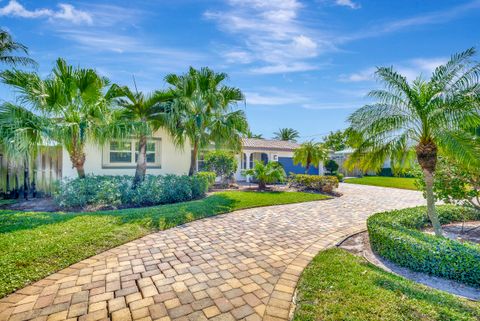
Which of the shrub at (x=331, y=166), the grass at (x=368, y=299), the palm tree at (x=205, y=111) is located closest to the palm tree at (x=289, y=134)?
the shrub at (x=331, y=166)

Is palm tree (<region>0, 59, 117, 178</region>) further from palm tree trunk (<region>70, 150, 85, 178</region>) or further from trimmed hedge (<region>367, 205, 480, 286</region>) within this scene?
trimmed hedge (<region>367, 205, 480, 286</region>)

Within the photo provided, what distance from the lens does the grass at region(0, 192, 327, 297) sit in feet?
13.4

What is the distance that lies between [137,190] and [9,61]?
10701mm

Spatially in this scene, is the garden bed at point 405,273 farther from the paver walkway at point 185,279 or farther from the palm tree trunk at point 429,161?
the palm tree trunk at point 429,161

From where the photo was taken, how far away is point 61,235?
5547 mm

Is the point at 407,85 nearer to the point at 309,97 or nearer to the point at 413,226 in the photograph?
the point at 413,226

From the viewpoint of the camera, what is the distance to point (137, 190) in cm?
1002

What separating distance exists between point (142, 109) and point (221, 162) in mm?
7047

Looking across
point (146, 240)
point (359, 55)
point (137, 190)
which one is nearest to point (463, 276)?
point (146, 240)

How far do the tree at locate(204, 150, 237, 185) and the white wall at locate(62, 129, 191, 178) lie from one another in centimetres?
258

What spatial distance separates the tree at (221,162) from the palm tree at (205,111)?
4.28 m

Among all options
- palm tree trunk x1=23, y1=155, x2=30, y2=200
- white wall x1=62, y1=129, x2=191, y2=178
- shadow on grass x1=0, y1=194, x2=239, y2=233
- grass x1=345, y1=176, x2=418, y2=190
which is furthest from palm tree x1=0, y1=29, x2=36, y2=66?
grass x1=345, y1=176, x2=418, y2=190

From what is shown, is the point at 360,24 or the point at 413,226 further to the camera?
the point at 360,24

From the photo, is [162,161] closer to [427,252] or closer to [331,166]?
[427,252]
